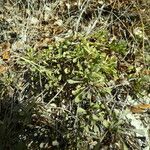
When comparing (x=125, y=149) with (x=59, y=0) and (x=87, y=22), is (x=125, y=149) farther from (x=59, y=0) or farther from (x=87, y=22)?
(x=59, y=0)

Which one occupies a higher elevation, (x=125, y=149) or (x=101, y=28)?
(x=101, y=28)

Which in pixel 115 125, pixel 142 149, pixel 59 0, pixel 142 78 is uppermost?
pixel 59 0

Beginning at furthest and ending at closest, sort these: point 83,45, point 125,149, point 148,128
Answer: point 83,45 → point 148,128 → point 125,149

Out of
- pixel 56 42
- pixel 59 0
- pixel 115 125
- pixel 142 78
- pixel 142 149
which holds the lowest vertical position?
pixel 142 149

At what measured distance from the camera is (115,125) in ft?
7.86

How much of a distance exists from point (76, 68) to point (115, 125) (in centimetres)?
54

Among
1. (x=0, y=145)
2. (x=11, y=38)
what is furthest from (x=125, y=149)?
(x=11, y=38)

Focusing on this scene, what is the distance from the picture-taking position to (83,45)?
107 inches

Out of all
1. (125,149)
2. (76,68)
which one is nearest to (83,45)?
(76,68)

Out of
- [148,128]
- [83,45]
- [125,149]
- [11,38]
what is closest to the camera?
[125,149]

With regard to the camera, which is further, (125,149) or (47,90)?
(47,90)

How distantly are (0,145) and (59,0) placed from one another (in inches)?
53.9

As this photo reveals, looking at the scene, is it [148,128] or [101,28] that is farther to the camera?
[101,28]

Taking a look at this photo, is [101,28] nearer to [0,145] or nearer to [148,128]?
[148,128]
